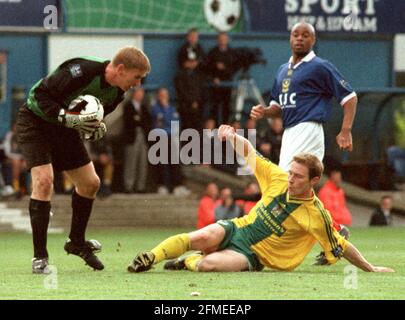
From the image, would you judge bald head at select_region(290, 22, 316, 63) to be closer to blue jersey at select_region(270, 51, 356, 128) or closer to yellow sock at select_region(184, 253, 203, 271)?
blue jersey at select_region(270, 51, 356, 128)

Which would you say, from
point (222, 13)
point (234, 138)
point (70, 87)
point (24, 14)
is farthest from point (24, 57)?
point (234, 138)

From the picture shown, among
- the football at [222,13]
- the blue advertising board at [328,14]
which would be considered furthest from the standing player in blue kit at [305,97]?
the blue advertising board at [328,14]

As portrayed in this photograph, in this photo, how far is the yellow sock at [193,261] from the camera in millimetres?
11867

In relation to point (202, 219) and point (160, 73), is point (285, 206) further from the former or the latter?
point (160, 73)

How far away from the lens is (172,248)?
11430 millimetres

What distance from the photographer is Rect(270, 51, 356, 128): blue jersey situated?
517 inches

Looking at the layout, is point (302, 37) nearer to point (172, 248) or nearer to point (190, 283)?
point (172, 248)

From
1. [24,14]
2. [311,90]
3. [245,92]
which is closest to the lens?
[311,90]

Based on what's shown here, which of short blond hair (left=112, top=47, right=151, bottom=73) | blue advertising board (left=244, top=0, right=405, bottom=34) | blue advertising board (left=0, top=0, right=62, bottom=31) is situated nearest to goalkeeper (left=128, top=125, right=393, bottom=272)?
short blond hair (left=112, top=47, right=151, bottom=73)

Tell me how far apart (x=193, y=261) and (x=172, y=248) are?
55 cm

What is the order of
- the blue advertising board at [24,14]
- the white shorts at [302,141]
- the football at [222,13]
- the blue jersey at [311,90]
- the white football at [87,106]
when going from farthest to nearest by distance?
the football at [222,13]
the blue advertising board at [24,14]
the blue jersey at [311,90]
the white shorts at [302,141]
the white football at [87,106]

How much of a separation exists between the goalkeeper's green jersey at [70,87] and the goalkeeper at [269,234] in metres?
1.12

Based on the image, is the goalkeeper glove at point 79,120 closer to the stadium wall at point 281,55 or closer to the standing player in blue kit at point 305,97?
the standing player in blue kit at point 305,97
